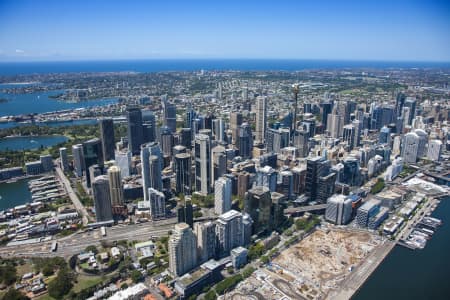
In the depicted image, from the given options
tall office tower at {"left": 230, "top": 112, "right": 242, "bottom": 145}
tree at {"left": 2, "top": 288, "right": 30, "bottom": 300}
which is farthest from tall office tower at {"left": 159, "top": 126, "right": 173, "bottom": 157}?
tree at {"left": 2, "top": 288, "right": 30, "bottom": 300}

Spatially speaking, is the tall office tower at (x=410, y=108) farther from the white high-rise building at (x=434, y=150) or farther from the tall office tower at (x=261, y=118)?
the tall office tower at (x=261, y=118)

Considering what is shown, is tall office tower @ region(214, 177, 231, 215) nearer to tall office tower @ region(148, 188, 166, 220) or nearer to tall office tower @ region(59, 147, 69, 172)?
tall office tower @ region(148, 188, 166, 220)

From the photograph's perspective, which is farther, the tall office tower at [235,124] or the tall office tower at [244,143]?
the tall office tower at [235,124]

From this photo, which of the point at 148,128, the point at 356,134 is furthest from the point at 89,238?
the point at 356,134

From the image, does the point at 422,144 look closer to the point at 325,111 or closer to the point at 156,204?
the point at 325,111

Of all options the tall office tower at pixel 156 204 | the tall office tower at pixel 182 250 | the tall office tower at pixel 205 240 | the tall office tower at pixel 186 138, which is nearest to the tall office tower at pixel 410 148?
the tall office tower at pixel 186 138

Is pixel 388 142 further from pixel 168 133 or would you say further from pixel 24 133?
pixel 24 133

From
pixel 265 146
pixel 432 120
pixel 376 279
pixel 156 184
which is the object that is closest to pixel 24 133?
pixel 156 184
